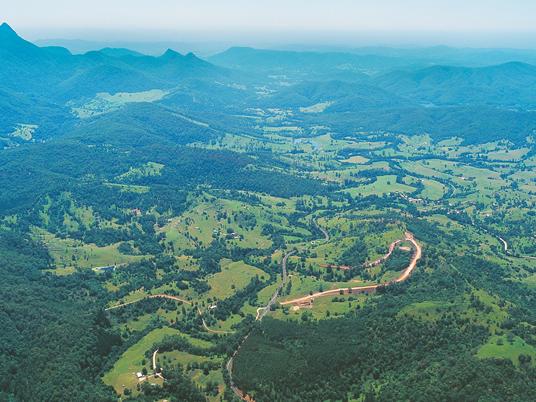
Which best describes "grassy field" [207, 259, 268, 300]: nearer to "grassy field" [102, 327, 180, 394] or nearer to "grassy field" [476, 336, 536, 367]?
"grassy field" [102, 327, 180, 394]

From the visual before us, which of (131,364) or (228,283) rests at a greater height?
(131,364)

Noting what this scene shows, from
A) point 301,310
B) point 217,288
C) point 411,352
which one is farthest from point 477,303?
point 217,288

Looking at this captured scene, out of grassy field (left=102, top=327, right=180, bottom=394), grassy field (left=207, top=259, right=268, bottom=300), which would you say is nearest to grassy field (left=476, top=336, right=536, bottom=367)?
grassy field (left=102, top=327, right=180, bottom=394)

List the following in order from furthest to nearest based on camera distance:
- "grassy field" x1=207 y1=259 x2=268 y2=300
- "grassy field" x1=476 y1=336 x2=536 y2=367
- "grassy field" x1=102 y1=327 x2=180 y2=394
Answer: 1. "grassy field" x1=207 y1=259 x2=268 y2=300
2. "grassy field" x1=102 y1=327 x2=180 y2=394
3. "grassy field" x1=476 y1=336 x2=536 y2=367

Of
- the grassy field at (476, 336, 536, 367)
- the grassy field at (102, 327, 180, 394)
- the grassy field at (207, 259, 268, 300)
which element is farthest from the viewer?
the grassy field at (207, 259, 268, 300)

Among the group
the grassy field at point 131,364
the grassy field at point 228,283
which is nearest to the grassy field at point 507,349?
the grassy field at point 131,364

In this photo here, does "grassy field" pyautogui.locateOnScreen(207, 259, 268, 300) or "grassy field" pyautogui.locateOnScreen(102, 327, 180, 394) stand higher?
"grassy field" pyautogui.locateOnScreen(102, 327, 180, 394)

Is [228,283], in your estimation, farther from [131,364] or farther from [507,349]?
[507,349]

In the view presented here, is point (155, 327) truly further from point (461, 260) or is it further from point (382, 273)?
point (461, 260)

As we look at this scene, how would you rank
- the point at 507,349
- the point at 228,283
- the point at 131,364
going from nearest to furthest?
the point at 507,349, the point at 131,364, the point at 228,283

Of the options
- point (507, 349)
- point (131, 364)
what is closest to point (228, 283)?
point (131, 364)

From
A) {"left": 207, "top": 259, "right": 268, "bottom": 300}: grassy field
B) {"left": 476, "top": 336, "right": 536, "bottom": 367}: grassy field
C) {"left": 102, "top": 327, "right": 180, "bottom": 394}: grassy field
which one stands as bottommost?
{"left": 207, "top": 259, "right": 268, "bottom": 300}: grassy field

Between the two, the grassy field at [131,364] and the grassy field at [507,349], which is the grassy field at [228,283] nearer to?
the grassy field at [131,364]
